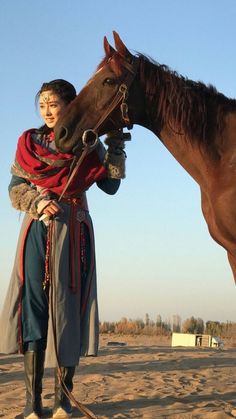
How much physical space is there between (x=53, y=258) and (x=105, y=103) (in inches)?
46.0

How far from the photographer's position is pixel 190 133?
4457 mm

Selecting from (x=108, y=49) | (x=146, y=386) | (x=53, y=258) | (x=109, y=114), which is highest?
(x=108, y=49)

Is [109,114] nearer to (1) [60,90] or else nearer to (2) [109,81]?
(2) [109,81]

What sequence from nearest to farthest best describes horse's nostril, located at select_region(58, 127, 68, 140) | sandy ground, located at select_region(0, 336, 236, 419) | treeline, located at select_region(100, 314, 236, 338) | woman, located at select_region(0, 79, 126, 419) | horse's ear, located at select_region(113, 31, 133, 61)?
horse's nostril, located at select_region(58, 127, 68, 140) < woman, located at select_region(0, 79, 126, 419) < horse's ear, located at select_region(113, 31, 133, 61) < sandy ground, located at select_region(0, 336, 236, 419) < treeline, located at select_region(100, 314, 236, 338)

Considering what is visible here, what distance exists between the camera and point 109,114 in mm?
4344

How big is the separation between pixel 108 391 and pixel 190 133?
9.16ft

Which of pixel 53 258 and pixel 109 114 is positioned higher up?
pixel 109 114

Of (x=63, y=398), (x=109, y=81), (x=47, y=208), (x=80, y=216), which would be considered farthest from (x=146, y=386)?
(x=109, y=81)

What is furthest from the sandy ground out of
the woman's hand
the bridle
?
the bridle

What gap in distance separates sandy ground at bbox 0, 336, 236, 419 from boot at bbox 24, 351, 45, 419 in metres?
0.28

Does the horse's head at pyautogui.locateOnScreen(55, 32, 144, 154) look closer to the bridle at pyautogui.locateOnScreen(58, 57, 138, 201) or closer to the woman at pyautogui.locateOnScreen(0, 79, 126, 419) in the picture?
the bridle at pyautogui.locateOnScreen(58, 57, 138, 201)

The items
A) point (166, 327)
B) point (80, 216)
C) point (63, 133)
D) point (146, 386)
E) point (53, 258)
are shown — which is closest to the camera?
point (63, 133)

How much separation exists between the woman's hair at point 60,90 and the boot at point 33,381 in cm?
166

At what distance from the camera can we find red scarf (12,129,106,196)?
4379 mm
